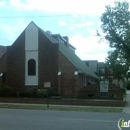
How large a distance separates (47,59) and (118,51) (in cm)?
1093

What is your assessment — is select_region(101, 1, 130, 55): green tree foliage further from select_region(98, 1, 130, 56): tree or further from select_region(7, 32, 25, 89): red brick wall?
select_region(7, 32, 25, 89): red brick wall

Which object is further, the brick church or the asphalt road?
the brick church

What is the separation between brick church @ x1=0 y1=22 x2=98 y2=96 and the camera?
3488 centimetres

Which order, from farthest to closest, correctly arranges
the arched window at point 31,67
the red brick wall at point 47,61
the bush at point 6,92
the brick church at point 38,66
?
1. the arched window at point 31,67
2. the red brick wall at point 47,61
3. the brick church at point 38,66
4. the bush at point 6,92

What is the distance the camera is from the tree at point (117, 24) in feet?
118

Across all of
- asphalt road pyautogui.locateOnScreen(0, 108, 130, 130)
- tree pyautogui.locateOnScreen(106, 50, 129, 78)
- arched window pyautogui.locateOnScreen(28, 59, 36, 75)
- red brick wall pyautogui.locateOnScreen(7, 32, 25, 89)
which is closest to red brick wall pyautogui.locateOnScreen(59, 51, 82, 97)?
arched window pyautogui.locateOnScreen(28, 59, 36, 75)

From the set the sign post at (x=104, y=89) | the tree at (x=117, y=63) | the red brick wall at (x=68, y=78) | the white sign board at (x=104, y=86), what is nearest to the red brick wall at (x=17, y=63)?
the red brick wall at (x=68, y=78)

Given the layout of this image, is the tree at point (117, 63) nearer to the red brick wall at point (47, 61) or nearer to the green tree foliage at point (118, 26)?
the green tree foliage at point (118, 26)

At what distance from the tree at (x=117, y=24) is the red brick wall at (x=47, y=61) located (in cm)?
726

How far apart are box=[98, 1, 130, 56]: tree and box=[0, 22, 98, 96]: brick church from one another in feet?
19.9

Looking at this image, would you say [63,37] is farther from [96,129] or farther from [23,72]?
[96,129]

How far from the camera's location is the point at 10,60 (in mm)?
37719

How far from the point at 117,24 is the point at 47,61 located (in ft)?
33.6

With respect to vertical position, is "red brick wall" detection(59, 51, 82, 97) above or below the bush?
above
